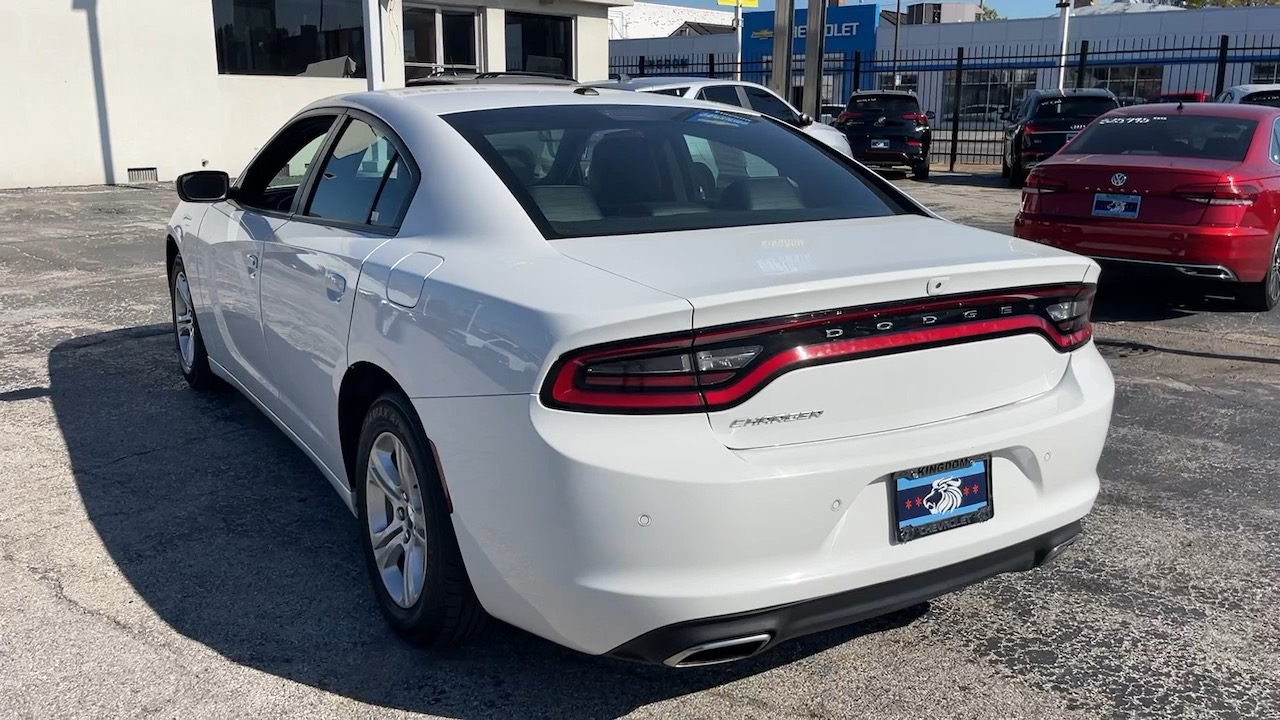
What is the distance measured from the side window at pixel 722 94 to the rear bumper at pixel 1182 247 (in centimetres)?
662

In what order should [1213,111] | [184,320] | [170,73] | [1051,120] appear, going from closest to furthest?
[184,320] → [1213,111] → [170,73] → [1051,120]

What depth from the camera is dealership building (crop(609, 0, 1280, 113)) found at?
3988 cm

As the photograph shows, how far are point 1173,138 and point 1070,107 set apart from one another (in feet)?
32.9

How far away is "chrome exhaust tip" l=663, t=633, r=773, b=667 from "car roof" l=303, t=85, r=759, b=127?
1882 mm

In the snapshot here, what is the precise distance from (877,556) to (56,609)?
8.10 ft

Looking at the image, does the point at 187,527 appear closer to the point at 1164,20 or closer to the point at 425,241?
the point at 425,241

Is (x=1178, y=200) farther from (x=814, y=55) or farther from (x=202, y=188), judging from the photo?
(x=814, y=55)

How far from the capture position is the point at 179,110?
16703mm

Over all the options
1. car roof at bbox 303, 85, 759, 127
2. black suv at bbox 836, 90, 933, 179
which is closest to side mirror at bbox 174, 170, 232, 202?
car roof at bbox 303, 85, 759, 127

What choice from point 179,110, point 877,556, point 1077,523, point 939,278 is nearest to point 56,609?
point 877,556

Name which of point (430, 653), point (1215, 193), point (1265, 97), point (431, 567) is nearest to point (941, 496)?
point (431, 567)

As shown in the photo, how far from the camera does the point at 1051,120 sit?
56.5 feet

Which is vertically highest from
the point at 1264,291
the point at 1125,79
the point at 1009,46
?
the point at 1009,46

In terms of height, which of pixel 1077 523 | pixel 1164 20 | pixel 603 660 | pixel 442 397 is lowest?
pixel 603 660
